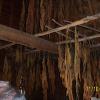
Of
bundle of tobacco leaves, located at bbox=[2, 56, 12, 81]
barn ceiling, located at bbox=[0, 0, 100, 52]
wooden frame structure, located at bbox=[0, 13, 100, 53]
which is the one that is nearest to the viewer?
wooden frame structure, located at bbox=[0, 13, 100, 53]

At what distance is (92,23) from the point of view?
3.44m

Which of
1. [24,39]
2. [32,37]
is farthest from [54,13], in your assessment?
[24,39]

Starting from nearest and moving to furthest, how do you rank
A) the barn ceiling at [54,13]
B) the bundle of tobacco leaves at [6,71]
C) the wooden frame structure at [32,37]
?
the wooden frame structure at [32,37]
the barn ceiling at [54,13]
the bundle of tobacco leaves at [6,71]

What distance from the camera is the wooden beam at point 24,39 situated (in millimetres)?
2842

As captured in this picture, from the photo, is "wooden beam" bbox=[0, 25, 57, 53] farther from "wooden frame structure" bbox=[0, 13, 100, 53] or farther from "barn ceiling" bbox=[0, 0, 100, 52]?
"barn ceiling" bbox=[0, 0, 100, 52]

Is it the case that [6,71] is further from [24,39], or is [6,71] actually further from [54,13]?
[54,13]

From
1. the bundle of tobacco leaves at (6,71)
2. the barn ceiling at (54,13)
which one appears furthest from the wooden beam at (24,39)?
the bundle of tobacco leaves at (6,71)

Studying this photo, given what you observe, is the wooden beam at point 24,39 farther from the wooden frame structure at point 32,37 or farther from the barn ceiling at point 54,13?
the barn ceiling at point 54,13

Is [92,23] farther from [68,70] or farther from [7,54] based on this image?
[7,54]

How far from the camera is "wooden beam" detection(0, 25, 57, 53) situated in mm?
2842

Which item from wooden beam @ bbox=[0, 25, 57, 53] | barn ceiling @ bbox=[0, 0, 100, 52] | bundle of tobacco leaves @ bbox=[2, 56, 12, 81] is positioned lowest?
bundle of tobacco leaves @ bbox=[2, 56, 12, 81]

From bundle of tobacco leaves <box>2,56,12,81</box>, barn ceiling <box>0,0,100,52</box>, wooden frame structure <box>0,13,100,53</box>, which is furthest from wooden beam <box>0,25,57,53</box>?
bundle of tobacco leaves <box>2,56,12,81</box>

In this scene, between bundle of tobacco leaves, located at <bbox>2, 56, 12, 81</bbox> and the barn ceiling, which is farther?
bundle of tobacco leaves, located at <bbox>2, 56, 12, 81</bbox>

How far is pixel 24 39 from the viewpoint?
3070 mm
